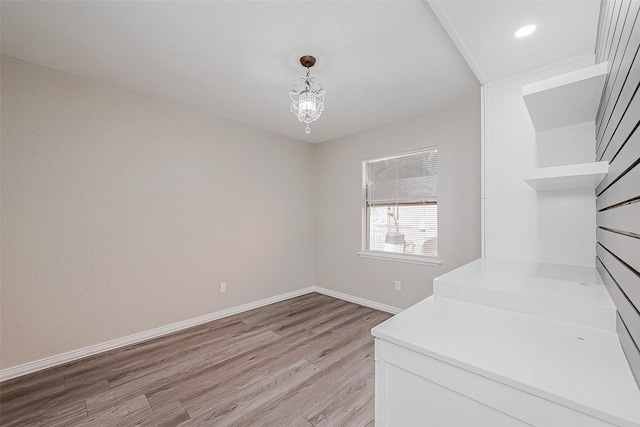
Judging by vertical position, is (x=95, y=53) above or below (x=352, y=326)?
above

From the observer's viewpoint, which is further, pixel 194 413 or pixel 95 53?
pixel 95 53

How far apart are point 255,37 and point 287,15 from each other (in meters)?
0.32

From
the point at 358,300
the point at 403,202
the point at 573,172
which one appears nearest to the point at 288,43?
the point at 573,172

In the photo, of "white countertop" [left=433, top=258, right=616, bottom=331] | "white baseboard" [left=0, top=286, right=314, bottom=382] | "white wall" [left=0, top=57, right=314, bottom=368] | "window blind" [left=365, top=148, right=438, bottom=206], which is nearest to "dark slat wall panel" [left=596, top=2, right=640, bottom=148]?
"white countertop" [left=433, top=258, right=616, bottom=331]

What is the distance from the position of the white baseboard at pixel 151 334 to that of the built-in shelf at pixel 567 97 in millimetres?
2631

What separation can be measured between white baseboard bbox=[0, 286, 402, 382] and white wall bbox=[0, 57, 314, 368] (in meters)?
0.06

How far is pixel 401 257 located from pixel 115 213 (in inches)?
127

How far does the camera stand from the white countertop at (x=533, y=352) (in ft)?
2.11

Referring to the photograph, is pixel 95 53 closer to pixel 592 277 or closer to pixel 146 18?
pixel 146 18

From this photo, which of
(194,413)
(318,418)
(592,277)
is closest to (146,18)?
(194,413)

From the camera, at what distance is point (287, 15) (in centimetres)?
170

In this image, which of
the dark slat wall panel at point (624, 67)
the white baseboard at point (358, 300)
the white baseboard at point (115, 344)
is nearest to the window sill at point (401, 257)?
the white baseboard at point (358, 300)

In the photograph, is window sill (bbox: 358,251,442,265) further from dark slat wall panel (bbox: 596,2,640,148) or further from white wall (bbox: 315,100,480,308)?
dark slat wall panel (bbox: 596,2,640,148)

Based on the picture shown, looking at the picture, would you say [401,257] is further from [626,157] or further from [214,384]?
[626,157]
